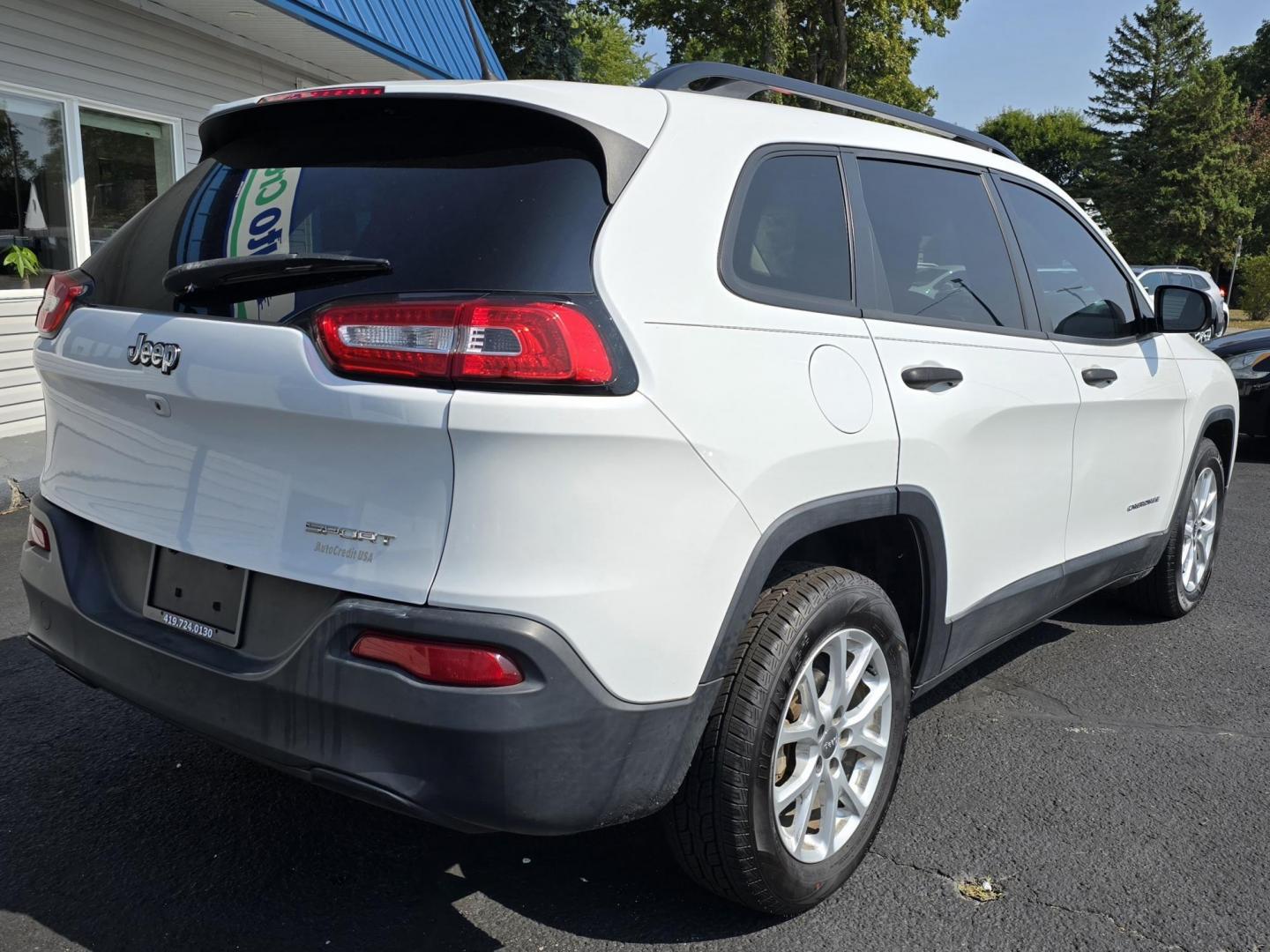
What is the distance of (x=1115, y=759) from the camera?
11.4 feet

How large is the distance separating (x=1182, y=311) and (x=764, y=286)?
2.57 metres

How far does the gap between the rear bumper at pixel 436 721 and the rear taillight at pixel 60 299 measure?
87 cm

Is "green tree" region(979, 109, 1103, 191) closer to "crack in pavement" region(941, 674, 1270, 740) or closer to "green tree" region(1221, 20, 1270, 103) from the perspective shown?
"green tree" region(1221, 20, 1270, 103)

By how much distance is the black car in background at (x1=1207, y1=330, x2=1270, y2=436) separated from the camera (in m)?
9.16

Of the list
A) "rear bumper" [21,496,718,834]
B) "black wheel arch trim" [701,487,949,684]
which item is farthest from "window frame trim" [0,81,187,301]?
"black wheel arch trim" [701,487,949,684]

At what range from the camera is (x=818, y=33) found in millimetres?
29312

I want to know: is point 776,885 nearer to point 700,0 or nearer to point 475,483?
point 475,483

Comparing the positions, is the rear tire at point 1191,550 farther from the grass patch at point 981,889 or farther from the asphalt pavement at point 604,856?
the grass patch at point 981,889

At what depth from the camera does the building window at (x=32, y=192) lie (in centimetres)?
827

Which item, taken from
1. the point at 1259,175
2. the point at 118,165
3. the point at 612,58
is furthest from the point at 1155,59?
the point at 118,165

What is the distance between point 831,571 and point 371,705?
44.7 inches

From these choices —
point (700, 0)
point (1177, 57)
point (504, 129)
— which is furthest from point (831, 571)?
point (1177, 57)

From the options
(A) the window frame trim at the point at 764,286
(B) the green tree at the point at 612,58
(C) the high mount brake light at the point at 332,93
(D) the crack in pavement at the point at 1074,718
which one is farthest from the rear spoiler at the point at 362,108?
(B) the green tree at the point at 612,58

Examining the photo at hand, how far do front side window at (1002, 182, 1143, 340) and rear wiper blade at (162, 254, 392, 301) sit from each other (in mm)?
2293
